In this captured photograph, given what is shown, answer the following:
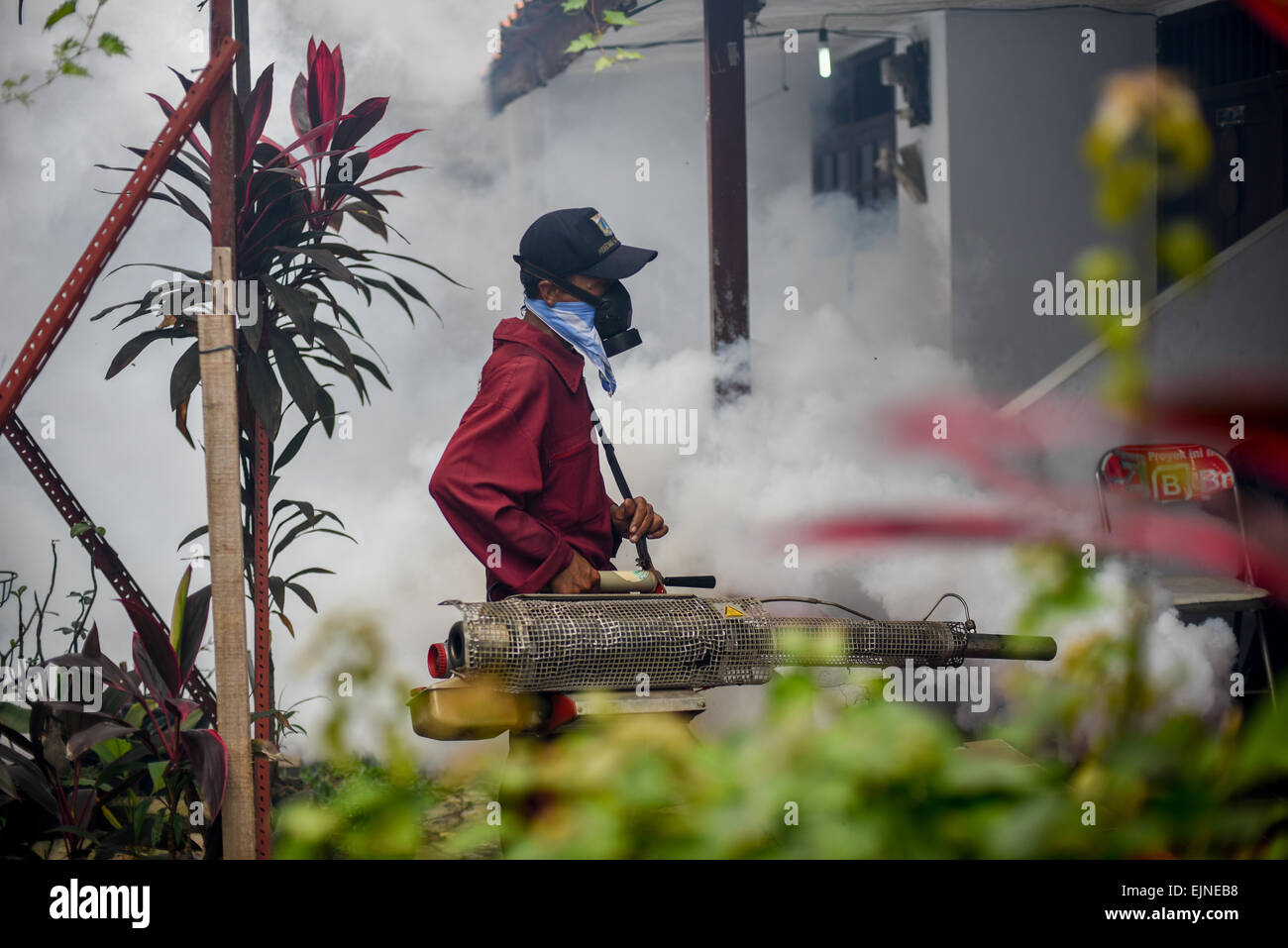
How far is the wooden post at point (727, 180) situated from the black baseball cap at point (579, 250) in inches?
34.1

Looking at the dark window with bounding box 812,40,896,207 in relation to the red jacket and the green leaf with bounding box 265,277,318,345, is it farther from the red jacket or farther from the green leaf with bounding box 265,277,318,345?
the green leaf with bounding box 265,277,318,345

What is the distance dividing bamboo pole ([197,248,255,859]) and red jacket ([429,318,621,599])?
54 centimetres

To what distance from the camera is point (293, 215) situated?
10.8 feet

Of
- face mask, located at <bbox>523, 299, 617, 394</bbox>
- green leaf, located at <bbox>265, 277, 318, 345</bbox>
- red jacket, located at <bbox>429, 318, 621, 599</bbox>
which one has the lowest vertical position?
red jacket, located at <bbox>429, 318, 621, 599</bbox>

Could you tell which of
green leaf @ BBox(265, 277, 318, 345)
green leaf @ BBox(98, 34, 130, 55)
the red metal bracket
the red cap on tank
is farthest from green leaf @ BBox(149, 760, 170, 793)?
green leaf @ BBox(98, 34, 130, 55)

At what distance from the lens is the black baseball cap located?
9.75ft

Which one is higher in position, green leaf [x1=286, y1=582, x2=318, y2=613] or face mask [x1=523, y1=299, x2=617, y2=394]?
face mask [x1=523, y1=299, x2=617, y2=394]

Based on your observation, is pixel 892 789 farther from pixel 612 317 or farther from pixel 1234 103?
pixel 1234 103

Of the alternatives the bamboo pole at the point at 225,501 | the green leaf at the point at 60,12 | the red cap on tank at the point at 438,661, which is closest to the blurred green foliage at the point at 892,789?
the red cap on tank at the point at 438,661

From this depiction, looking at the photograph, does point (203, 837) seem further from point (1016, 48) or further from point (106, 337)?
point (1016, 48)

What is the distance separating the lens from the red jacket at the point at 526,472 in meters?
2.69

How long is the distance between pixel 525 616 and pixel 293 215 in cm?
176

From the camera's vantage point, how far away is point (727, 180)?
382 centimetres

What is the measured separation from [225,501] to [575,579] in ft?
2.99
